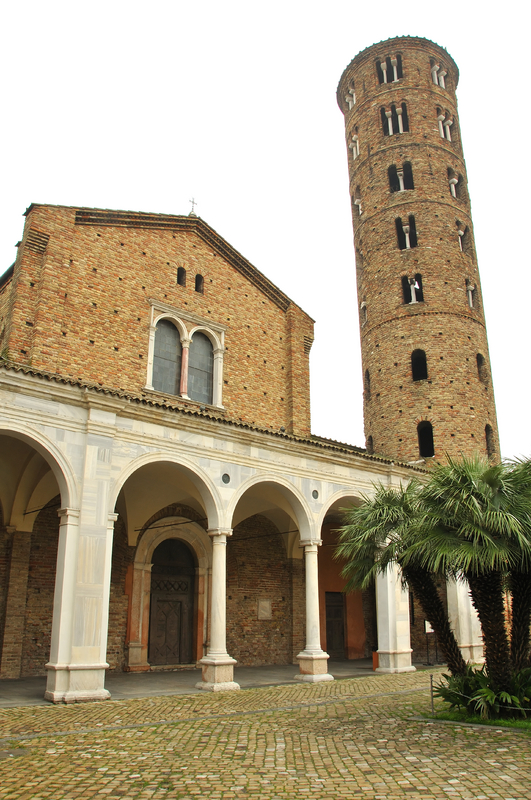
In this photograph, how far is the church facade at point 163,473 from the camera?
10.7 m

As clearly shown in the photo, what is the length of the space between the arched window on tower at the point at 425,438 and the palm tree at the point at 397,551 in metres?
10.7

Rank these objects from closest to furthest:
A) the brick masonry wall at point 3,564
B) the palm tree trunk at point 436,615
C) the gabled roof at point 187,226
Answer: the palm tree trunk at point 436,615 < the brick masonry wall at point 3,564 < the gabled roof at point 187,226

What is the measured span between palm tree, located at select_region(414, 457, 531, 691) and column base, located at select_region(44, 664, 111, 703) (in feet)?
17.1

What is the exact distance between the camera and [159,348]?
16031 millimetres

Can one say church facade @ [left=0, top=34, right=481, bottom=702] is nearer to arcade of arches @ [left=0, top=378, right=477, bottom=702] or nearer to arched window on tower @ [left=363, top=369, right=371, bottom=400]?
arcade of arches @ [left=0, top=378, right=477, bottom=702]

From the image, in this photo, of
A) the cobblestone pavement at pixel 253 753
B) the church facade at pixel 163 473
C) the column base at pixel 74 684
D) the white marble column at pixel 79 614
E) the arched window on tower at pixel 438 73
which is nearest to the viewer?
the cobblestone pavement at pixel 253 753

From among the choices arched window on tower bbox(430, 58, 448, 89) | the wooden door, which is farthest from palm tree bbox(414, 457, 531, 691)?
arched window on tower bbox(430, 58, 448, 89)

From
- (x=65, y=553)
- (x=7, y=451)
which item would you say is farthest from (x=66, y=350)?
(x=65, y=553)

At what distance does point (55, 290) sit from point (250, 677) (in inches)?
371

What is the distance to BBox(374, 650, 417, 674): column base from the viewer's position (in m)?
14.7

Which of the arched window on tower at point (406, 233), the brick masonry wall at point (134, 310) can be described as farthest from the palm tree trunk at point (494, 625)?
the arched window on tower at point (406, 233)

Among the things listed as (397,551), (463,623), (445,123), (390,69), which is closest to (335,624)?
(463,623)

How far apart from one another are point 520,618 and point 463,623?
8750 mm

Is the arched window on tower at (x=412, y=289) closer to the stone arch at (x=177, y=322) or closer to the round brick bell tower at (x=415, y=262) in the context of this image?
Answer: the round brick bell tower at (x=415, y=262)
